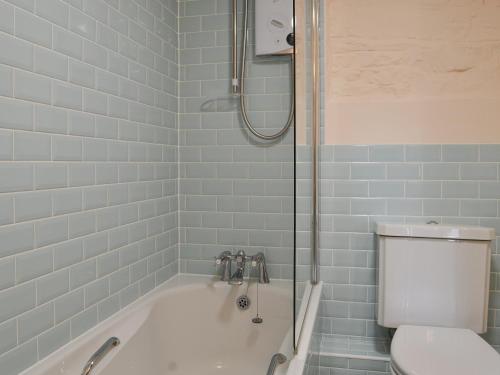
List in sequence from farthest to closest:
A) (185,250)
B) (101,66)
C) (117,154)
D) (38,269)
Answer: (185,250) → (117,154) → (101,66) → (38,269)

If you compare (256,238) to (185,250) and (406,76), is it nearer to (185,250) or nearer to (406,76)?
(185,250)

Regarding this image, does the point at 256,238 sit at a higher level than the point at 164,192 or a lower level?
lower

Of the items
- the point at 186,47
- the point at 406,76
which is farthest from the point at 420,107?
the point at 186,47

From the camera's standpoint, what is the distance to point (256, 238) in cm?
207

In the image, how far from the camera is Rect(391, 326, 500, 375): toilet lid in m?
1.33

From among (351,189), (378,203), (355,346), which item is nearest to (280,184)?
(351,189)

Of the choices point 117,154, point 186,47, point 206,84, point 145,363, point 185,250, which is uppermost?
point 186,47

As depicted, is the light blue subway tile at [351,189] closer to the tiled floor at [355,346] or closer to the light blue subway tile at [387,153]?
the light blue subway tile at [387,153]

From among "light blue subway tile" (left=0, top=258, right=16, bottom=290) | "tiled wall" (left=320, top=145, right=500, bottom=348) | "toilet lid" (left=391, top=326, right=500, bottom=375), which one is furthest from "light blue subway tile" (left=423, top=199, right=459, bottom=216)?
"light blue subway tile" (left=0, top=258, right=16, bottom=290)

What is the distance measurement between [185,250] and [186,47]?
1.11 metres

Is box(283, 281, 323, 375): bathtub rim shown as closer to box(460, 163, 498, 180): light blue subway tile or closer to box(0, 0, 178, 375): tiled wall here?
box(0, 0, 178, 375): tiled wall

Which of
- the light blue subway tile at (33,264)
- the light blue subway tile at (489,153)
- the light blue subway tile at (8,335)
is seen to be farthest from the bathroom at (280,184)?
the light blue subway tile at (8,335)

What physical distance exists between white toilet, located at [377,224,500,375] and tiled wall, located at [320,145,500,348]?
18 centimetres

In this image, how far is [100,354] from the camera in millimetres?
1324
